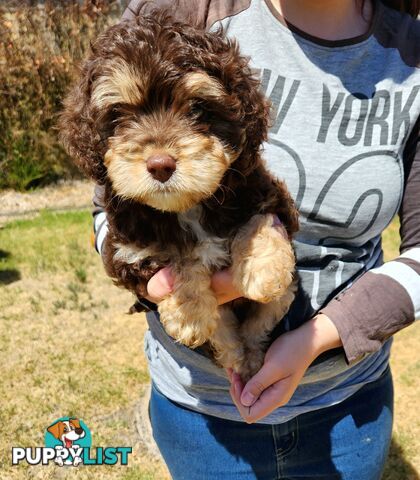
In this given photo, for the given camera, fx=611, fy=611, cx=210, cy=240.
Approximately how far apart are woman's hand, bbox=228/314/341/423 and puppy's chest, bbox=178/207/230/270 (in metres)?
0.39

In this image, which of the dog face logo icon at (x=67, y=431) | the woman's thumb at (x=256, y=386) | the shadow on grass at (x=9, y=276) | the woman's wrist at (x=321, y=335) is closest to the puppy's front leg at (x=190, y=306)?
the woman's thumb at (x=256, y=386)

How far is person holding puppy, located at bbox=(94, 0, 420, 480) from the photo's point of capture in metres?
2.29

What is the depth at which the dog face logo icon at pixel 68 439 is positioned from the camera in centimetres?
445

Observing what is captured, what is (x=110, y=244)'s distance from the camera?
2.39 meters

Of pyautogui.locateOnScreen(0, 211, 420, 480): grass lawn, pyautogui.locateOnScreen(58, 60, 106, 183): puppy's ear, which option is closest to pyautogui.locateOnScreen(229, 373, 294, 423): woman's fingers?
pyautogui.locateOnScreen(58, 60, 106, 183): puppy's ear

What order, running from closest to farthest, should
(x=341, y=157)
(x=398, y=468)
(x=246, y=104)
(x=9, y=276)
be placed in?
(x=246, y=104) < (x=341, y=157) < (x=398, y=468) < (x=9, y=276)

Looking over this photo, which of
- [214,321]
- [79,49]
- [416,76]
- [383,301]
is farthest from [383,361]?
[79,49]

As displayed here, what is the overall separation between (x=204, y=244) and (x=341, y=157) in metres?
0.63

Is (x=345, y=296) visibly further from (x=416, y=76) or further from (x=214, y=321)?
(x=416, y=76)

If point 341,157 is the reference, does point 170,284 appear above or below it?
below

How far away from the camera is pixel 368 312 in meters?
2.29

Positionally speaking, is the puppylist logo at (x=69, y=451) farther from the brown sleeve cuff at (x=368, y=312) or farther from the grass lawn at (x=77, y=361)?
the brown sleeve cuff at (x=368, y=312)

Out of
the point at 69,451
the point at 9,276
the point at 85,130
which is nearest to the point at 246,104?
the point at 85,130

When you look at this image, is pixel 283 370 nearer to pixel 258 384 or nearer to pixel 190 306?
pixel 258 384
